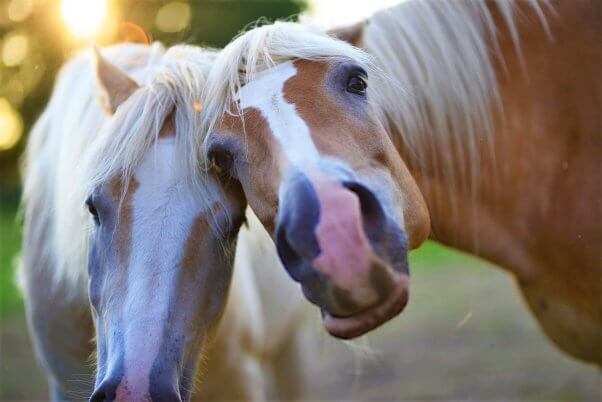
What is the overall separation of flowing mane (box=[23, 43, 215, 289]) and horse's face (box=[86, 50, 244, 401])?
0.16ft

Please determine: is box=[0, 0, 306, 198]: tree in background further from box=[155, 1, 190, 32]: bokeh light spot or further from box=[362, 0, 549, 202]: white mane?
box=[362, 0, 549, 202]: white mane

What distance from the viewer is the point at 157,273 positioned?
1.91 metres

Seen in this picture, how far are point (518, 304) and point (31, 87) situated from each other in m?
13.2

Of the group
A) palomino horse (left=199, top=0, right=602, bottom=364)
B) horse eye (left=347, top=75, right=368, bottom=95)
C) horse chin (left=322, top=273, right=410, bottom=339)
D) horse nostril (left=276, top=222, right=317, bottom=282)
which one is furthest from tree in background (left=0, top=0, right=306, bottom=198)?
horse chin (left=322, top=273, right=410, bottom=339)

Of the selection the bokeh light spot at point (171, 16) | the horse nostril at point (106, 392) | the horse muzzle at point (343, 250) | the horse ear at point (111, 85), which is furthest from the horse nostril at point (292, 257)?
the bokeh light spot at point (171, 16)

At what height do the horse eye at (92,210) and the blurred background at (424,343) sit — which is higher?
the horse eye at (92,210)

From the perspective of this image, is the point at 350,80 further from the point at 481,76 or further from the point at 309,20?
the point at 481,76

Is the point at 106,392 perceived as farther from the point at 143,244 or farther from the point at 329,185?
the point at 329,185

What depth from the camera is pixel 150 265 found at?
75.3 inches

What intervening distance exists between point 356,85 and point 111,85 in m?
0.92

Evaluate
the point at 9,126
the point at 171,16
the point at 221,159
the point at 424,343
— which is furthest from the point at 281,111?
the point at 9,126

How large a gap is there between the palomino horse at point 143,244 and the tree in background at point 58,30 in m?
1.16

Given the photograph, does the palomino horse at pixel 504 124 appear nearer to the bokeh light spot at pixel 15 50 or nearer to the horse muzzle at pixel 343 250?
the horse muzzle at pixel 343 250

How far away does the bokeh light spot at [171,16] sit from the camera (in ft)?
38.4
